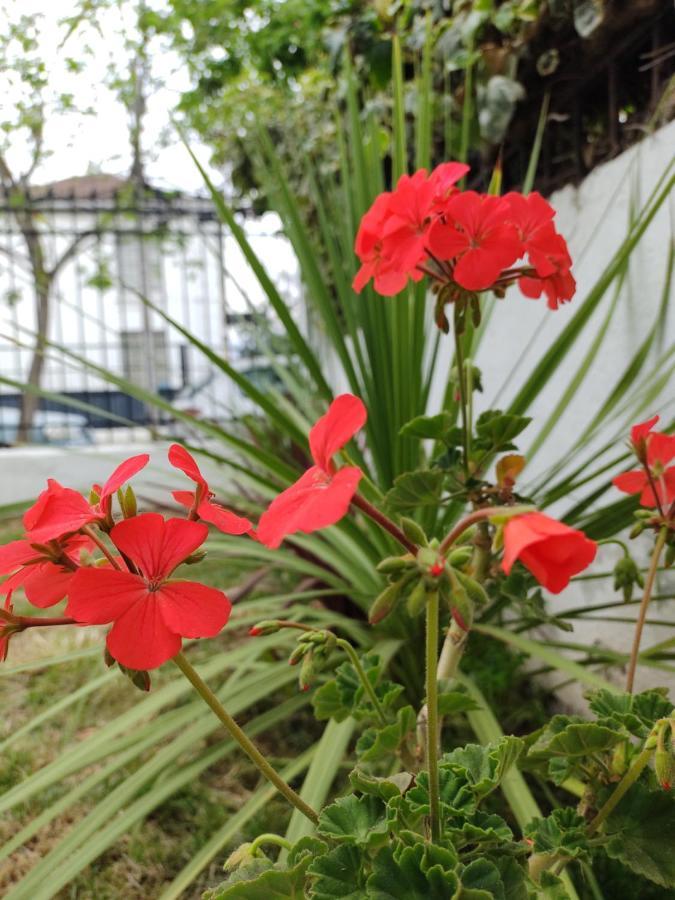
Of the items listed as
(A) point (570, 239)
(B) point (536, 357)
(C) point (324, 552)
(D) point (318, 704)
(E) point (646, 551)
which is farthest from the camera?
(B) point (536, 357)

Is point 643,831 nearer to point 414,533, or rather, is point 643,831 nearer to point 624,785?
point 624,785

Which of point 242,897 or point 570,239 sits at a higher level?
point 570,239

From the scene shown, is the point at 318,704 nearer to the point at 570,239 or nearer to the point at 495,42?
the point at 570,239

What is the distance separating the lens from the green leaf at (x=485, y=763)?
382 mm

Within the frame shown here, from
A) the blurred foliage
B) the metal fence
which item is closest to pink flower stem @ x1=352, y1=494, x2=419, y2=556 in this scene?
the blurred foliage

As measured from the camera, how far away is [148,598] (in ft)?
1.09

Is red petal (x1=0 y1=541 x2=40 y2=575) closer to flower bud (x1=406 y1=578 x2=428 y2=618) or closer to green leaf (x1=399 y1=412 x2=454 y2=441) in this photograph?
flower bud (x1=406 y1=578 x2=428 y2=618)

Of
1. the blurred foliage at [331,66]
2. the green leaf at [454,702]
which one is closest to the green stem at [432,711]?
the green leaf at [454,702]

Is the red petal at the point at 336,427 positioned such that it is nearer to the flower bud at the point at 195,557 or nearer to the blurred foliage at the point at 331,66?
the flower bud at the point at 195,557

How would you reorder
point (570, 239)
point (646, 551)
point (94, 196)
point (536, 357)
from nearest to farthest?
point (646, 551) → point (570, 239) → point (536, 357) → point (94, 196)

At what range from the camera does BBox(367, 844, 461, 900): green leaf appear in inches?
12.3

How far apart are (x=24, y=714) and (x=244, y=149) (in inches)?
94.9

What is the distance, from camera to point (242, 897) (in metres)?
0.34

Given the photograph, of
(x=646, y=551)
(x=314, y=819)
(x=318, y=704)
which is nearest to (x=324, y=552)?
(x=646, y=551)
